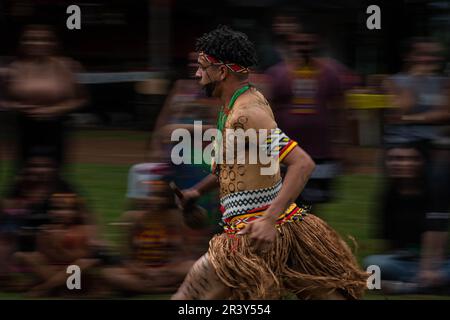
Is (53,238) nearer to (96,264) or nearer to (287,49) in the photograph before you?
(96,264)

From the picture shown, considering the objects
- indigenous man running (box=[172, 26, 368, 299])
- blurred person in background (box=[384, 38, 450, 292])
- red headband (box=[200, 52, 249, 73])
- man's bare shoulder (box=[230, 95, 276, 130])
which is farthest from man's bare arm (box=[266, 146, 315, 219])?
blurred person in background (box=[384, 38, 450, 292])

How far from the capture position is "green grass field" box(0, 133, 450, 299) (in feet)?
25.7

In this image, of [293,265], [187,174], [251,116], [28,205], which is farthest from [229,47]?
[28,205]

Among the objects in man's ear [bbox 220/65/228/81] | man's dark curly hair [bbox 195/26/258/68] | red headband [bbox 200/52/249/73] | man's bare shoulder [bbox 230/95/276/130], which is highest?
man's dark curly hair [bbox 195/26/258/68]

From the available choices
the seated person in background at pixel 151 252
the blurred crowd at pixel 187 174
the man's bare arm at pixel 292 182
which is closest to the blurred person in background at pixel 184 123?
the blurred crowd at pixel 187 174

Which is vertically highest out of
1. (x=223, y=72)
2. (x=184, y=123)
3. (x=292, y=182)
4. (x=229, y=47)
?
(x=229, y=47)

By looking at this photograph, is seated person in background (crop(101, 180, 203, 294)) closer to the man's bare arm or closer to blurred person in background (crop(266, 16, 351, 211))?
blurred person in background (crop(266, 16, 351, 211))

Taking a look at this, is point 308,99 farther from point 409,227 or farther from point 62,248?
point 62,248

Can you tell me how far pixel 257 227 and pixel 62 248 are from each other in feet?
8.08

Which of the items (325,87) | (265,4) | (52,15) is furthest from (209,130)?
(52,15)

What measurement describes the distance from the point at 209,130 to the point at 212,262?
7.54 ft

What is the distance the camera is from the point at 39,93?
7.16 metres

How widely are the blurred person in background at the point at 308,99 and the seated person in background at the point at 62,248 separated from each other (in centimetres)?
163

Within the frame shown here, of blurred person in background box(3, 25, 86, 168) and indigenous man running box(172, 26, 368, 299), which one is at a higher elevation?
blurred person in background box(3, 25, 86, 168)
